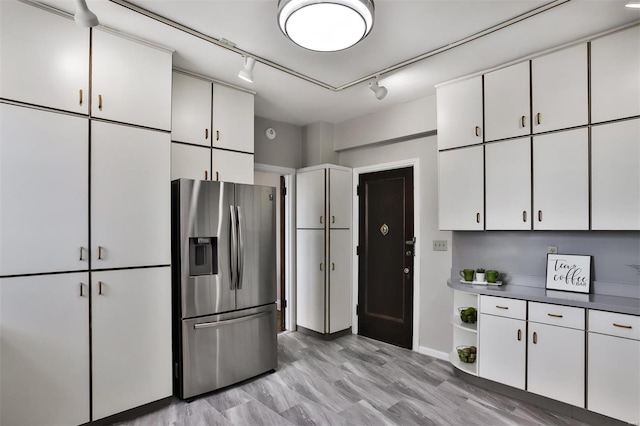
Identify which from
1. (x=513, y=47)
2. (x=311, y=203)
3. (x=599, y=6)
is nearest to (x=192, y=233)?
(x=311, y=203)

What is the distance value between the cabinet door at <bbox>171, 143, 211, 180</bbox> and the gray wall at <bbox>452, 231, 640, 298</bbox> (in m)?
2.56

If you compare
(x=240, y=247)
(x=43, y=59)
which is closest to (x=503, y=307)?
(x=240, y=247)

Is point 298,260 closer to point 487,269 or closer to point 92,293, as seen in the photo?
point 487,269

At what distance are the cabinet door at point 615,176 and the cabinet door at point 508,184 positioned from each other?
16.8 inches

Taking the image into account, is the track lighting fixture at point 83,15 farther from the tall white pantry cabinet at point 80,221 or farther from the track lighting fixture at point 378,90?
the track lighting fixture at point 378,90

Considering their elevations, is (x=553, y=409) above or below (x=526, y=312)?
below

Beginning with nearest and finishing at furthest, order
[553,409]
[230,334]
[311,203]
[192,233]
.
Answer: [553,409] → [192,233] → [230,334] → [311,203]

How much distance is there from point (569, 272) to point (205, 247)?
2944 mm

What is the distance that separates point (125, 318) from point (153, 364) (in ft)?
1.40

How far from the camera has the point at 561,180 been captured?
263 centimetres

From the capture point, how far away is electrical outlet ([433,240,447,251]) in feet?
11.9

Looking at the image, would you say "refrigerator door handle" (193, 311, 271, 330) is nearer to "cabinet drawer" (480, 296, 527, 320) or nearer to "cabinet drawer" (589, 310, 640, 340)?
"cabinet drawer" (480, 296, 527, 320)

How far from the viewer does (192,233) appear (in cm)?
271

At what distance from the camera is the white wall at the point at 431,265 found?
3.61 m
